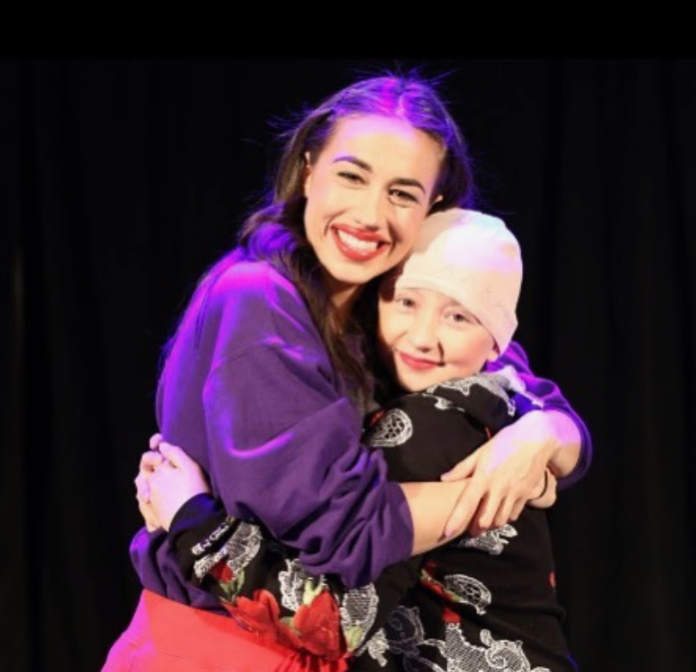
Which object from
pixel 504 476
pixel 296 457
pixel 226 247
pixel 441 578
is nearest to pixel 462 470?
pixel 504 476

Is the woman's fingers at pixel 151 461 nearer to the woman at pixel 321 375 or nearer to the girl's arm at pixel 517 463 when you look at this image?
the woman at pixel 321 375

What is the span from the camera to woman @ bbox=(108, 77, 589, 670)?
161cm

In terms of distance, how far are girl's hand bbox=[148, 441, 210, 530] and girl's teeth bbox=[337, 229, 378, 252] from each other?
1.36 feet

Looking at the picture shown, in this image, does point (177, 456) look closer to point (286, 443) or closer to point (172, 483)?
point (172, 483)

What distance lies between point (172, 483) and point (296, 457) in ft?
0.87

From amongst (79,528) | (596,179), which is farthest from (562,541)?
(79,528)

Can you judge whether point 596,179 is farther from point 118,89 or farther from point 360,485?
point 360,485

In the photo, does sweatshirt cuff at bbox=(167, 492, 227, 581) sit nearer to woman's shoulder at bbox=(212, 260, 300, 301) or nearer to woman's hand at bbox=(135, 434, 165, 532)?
woman's hand at bbox=(135, 434, 165, 532)

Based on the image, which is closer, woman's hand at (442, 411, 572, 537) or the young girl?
the young girl

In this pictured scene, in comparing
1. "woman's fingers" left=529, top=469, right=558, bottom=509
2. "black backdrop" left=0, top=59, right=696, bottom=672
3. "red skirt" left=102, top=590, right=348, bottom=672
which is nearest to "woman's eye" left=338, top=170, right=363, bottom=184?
"woman's fingers" left=529, top=469, right=558, bottom=509

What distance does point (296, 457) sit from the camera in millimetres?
1597

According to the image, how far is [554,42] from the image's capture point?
10.7 ft

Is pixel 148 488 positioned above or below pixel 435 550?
above

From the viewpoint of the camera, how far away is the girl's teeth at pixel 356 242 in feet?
6.23
